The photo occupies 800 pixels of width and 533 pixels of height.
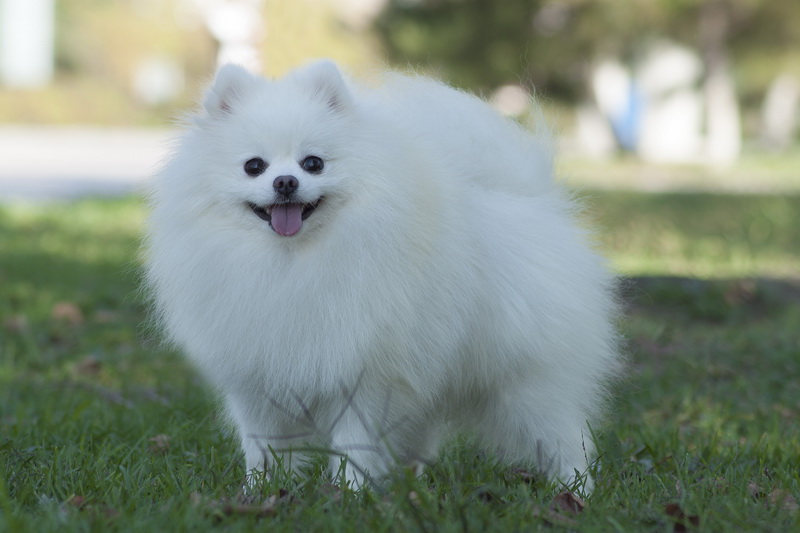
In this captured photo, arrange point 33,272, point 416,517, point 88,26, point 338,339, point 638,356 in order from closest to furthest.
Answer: point 416,517 < point 338,339 < point 638,356 < point 33,272 < point 88,26

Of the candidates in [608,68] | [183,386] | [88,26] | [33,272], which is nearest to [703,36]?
[608,68]

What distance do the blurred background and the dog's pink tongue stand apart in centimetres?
784

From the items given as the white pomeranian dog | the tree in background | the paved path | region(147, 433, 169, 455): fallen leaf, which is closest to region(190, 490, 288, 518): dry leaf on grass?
the white pomeranian dog

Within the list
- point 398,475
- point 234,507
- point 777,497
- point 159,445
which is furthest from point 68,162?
point 777,497

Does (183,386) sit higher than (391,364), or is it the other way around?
(391,364)

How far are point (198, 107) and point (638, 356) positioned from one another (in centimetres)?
322

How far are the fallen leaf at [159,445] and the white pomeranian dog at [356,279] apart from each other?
0.48 metres

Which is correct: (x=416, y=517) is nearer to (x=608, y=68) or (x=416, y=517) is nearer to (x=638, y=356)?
(x=638, y=356)

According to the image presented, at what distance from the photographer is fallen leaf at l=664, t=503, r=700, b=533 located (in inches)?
106

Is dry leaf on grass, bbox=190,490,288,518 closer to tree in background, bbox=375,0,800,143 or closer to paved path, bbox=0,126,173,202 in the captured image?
paved path, bbox=0,126,173,202

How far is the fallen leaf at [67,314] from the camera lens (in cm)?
662

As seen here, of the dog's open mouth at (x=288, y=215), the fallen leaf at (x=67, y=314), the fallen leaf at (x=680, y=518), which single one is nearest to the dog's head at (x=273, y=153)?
the dog's open mouth at (x=288, y=215)

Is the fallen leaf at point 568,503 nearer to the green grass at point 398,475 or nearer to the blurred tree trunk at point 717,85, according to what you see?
the green grass at point 398,475

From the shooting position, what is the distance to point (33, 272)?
7.99m
